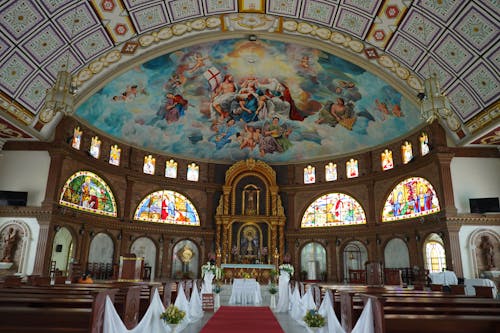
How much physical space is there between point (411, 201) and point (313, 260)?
944 centimetres

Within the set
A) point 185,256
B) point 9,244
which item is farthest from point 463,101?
point 9,244

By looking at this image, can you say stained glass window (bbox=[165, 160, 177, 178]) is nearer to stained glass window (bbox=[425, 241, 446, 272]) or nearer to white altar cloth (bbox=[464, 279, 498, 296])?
stained glass window (bbox=[425, 241, 446, 272])

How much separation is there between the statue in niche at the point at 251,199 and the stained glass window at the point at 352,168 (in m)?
7.79

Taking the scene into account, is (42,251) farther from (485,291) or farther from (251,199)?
(485,291)

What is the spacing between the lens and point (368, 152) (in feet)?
96.2

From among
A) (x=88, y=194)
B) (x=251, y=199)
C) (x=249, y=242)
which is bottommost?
(x=249, y=242)

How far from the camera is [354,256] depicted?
96.6ft

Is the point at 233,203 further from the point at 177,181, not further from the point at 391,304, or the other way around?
the point at 391,304

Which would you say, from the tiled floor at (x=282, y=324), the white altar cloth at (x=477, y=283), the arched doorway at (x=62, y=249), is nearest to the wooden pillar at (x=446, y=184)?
the white altar cloth at (x=477, y=283)

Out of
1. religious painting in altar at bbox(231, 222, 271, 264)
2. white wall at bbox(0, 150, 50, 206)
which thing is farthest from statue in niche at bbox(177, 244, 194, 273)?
white wall at bbox(0, 150, 50, 206)

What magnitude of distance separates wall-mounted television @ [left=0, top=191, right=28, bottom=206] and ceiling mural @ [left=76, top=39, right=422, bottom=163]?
629cm

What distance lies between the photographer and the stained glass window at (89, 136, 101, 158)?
25625 mm

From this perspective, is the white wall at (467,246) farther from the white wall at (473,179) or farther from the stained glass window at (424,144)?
the stained glass window at (424,144)

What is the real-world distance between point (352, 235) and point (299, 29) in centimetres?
1591
